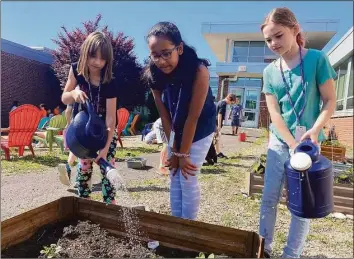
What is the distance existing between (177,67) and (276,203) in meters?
0.72

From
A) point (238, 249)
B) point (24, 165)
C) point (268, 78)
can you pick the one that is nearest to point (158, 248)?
point (238, 249)

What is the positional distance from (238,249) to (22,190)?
212 cm

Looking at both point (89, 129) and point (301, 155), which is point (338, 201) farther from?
point (89, 129)

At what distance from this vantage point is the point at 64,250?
42.1 inches

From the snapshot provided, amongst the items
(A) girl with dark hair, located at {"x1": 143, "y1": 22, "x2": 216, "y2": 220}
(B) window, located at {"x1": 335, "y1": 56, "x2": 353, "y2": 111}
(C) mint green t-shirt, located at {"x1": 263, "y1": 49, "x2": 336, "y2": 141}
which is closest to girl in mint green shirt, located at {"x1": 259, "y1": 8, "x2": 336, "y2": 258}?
(C) mint green t-shirt, located at {"x1": 263, "y1": 49, "x2": 336, "y2": 141}

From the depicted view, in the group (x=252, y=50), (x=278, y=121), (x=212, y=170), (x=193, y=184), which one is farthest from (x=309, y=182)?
(x=252, y=50)

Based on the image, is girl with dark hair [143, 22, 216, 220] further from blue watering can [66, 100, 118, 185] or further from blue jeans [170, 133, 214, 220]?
blue watering can [66, 100, 118, 185]

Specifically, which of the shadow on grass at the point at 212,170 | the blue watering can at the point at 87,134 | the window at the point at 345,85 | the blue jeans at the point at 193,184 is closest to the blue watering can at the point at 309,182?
the blue jeans at the point at 193,184

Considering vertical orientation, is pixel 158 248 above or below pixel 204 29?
below

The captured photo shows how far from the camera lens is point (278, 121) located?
1180mm

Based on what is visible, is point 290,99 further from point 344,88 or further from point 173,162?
point 344,88

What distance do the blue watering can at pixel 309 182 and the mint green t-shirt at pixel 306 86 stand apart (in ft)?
0.55

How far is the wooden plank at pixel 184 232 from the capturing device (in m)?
0.97

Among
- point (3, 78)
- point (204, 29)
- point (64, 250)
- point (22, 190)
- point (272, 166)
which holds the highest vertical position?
point (204, 29)
